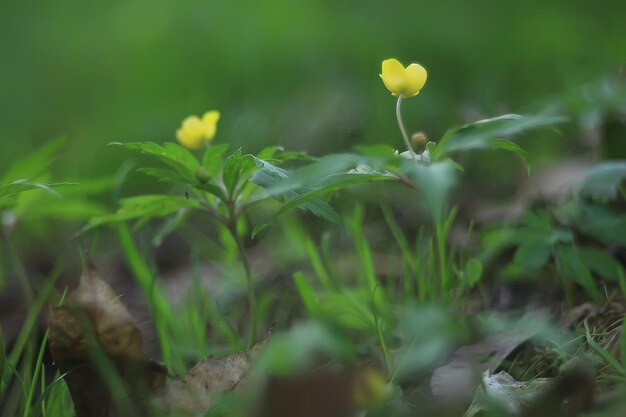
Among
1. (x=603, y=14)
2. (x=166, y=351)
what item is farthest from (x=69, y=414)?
(x=603, y=14)

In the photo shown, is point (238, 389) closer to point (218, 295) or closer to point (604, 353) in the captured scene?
point (604, 353)

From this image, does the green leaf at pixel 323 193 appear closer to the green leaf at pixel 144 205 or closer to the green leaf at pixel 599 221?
the green leaf at pixel 144 205

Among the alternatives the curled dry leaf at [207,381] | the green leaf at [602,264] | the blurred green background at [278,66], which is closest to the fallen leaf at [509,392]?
the curled dry leaf at [207,381]

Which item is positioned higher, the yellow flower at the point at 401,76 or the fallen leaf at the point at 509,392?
the yellow flower at the point at 401,76

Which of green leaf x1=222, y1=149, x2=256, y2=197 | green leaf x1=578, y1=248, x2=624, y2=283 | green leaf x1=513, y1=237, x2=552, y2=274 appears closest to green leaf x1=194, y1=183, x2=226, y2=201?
green leaf x1=222, y1=149, x2=256, y2=197

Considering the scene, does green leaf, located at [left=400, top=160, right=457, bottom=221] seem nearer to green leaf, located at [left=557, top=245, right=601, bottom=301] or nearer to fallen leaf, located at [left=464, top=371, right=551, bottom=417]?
fallen leaf, located at [left=464, top=371, right=551, bottom=417]

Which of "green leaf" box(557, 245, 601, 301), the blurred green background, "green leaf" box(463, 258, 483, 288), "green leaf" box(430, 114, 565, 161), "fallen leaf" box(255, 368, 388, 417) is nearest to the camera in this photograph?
"fallen leaf" box(255, 368, 388, 417)
